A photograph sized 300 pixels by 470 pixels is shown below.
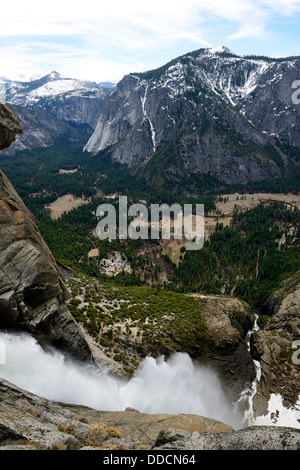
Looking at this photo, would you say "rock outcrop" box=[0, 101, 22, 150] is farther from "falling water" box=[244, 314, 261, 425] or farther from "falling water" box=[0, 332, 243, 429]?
"falling water" box=[244, 314, 261, 425]

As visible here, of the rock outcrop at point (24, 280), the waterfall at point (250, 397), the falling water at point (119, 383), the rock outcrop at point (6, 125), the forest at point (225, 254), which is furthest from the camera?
the forest at point (225, 254)

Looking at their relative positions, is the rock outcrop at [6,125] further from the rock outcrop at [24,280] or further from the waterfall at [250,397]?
the waterfall at [250,397]

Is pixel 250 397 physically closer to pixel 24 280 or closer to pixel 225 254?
pixel 24 280

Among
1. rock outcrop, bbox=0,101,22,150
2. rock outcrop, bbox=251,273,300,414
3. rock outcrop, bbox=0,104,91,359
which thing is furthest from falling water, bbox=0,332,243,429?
rock outcrop, bbox=0,101,22,150

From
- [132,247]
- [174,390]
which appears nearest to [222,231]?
[132,247]

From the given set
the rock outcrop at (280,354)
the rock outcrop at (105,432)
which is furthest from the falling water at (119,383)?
the rock outcrop at (280,354)
